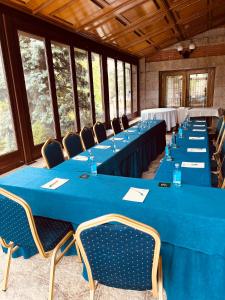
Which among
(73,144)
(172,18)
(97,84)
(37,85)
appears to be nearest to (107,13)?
(97,84)

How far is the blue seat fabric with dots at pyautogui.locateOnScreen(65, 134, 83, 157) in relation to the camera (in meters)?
3.40

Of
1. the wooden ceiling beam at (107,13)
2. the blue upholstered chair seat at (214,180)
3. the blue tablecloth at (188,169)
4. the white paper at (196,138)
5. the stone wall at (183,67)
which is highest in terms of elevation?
the wooden ceiling beam at (107,13)

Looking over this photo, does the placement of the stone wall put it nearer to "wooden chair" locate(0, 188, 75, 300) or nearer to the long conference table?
the long conference table

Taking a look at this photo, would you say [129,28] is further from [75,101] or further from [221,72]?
[221,72]

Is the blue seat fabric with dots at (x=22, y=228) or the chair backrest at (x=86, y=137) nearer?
the blue seat fabric with dots at (x=22, y=228)

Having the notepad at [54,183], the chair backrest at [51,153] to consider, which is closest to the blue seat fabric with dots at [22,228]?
the notepad at [54,183]

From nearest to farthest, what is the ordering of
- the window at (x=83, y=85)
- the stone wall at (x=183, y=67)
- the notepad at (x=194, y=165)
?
the notepad at (x=194, y=165), the window at (x=83, y=85), the stone wall at (x=183, y=67)

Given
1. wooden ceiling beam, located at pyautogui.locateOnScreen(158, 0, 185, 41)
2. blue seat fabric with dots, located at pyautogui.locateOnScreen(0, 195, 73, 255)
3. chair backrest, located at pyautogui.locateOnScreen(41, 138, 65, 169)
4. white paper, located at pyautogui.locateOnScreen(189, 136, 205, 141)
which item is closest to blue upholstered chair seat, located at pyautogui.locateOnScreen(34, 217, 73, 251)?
blue seat fabric with dots, located at pyautogui.locateOnScreen(0, 195, 73, 255)

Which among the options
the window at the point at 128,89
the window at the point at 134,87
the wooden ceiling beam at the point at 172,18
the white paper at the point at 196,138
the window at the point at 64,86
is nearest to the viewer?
the white paper at the point at 196,138

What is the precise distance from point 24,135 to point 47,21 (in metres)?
2.30

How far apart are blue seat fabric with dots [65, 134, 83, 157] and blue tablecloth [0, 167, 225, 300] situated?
1.51m

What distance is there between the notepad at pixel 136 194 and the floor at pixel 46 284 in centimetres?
73

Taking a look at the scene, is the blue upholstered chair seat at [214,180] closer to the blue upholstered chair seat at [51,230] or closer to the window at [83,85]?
the blue upholstered chair seat at [51,230]

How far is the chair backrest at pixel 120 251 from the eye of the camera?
1010 millimetres
